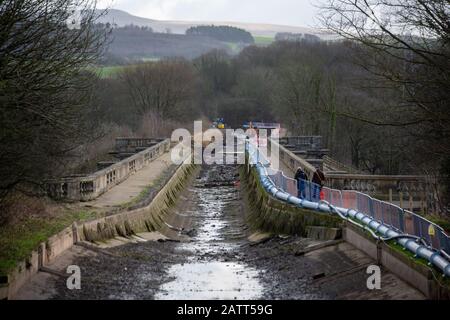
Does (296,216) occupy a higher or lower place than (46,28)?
lower

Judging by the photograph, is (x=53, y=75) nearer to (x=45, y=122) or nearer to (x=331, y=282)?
(x=45, y=122)

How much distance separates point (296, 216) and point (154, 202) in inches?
326

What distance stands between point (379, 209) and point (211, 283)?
506 cm

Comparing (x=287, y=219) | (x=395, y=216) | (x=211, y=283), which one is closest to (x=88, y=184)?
(x=287, y=219)

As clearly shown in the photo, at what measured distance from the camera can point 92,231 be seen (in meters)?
26.0

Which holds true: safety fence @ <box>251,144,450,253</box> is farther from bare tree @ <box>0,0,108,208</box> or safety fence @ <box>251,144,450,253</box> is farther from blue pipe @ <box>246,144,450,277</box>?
bare tree @ <box>0,0,108,208</box>

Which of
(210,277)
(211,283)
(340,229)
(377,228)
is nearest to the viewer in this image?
(211,283)

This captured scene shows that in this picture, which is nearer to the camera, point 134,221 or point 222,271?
point 222,271

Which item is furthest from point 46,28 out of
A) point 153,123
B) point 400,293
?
point 153,123

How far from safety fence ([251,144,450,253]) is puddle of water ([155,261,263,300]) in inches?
148

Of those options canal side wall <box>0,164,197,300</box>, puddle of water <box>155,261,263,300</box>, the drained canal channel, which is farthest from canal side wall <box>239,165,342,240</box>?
canal side wall <box>0,164,197,300</box>

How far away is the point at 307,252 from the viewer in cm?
2450

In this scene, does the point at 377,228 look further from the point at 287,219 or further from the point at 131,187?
the point at 131,187

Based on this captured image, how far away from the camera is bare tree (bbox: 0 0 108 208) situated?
2136 centimetres
